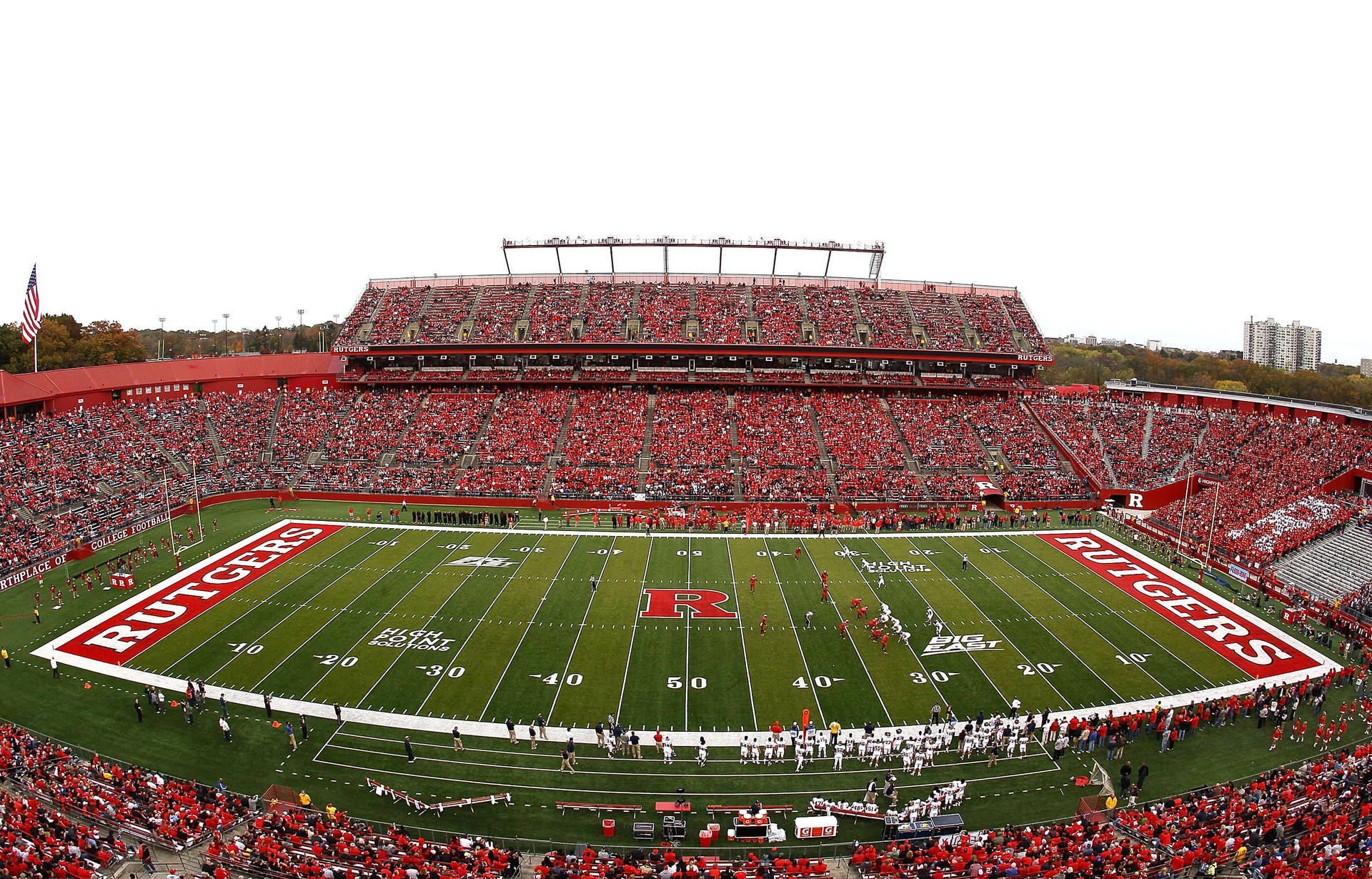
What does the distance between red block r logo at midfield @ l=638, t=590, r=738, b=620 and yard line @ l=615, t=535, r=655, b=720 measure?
297 millimetres

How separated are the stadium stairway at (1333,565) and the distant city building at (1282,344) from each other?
128m

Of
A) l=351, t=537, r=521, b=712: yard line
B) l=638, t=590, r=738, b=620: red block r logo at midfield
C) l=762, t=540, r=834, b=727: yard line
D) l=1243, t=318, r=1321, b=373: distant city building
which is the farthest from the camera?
l=1243, t=318, r=1321, b=373: distant city building

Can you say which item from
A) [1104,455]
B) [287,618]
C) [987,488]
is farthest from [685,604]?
[1104,455]

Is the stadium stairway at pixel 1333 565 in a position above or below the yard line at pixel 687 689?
above

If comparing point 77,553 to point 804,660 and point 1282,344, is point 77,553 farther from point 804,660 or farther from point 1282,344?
point 1282,344

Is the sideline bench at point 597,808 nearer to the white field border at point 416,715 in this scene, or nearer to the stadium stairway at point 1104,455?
the white field border at point 416,715

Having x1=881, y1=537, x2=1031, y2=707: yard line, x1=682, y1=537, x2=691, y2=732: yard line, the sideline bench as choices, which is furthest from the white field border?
the sideline bench

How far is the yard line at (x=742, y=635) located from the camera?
65.1ft

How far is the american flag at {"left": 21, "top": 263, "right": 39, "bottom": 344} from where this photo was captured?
34125 mm

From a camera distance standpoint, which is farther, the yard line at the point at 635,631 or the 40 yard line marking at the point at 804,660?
the yard line at the point at 635,631

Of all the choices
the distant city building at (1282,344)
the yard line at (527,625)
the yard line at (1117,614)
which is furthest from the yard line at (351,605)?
the distant city building at (1282,344)

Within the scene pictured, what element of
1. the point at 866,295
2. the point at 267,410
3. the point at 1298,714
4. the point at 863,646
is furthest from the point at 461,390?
the point at 1298,714

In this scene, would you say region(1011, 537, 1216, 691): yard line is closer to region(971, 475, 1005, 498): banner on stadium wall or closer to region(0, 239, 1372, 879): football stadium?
region(0, 239, 1372, 879): football stadium

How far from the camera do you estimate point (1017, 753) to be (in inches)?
702
